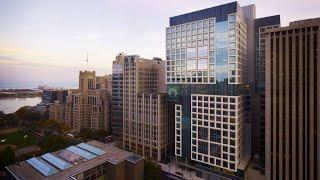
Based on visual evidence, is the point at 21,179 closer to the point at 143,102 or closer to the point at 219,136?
the point at 143,102

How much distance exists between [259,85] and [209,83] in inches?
526

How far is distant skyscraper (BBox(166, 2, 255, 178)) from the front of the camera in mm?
34938

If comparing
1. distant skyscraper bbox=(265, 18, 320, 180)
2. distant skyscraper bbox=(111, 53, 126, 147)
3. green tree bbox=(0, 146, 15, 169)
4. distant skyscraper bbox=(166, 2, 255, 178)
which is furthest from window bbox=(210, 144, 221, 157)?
green tree bbox=(0, 146, 15, 169)

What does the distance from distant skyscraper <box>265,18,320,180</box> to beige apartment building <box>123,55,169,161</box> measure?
73.1ft

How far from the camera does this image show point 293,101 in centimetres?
2864

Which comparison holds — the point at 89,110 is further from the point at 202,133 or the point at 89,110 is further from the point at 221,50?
the point at 221,50

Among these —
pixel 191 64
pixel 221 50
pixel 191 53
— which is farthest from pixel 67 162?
pixel 221 50

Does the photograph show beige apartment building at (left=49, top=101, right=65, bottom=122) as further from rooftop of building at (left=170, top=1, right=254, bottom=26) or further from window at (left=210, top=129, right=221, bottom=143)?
window at (left=210, top=129, right=221, bottom=143)

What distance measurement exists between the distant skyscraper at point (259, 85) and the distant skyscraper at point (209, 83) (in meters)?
2.37

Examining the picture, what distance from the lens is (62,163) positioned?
31328mm

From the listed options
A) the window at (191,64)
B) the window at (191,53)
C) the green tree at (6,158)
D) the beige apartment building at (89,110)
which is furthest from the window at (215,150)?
the beige apartment building at (89,110)

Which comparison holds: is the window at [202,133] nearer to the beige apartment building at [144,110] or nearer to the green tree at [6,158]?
the beige apartment building at [144,110]

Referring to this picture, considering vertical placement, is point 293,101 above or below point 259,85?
below

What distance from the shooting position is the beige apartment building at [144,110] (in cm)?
4559
